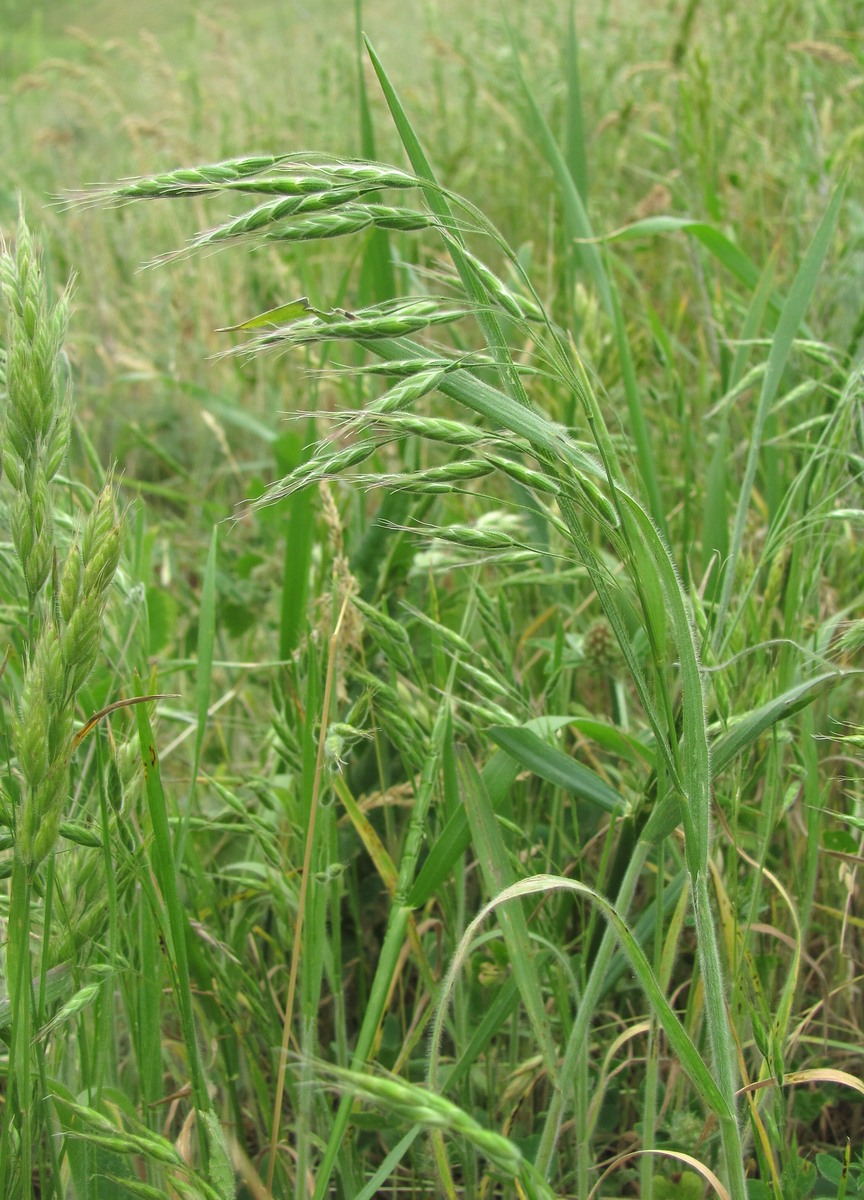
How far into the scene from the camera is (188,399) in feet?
9.13

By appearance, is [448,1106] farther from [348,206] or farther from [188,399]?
[188,399]

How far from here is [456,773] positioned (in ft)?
3.45

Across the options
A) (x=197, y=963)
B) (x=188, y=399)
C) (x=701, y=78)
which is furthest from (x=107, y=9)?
(x=197, y=963)

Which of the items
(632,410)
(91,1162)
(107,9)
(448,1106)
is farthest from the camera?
(107,9)

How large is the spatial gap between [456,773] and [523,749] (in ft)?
0.36

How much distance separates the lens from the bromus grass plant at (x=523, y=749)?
2.18 feet

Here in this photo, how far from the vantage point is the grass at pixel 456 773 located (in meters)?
0.69

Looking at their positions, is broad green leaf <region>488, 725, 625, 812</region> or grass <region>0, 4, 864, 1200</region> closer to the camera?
grass <region>0, 4, 864, 1200</region>

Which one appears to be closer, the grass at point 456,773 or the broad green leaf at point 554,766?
the grass at point 456,773

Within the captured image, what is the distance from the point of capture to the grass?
2.27 feet

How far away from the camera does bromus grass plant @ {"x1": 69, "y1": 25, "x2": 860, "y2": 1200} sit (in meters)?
0.66

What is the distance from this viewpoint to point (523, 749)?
3.17 feet

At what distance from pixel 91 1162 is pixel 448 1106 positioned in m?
0.46

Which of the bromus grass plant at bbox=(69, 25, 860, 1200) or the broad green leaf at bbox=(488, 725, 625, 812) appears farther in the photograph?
the broad green leaf at bbox=(488, 725, 625, 812)
